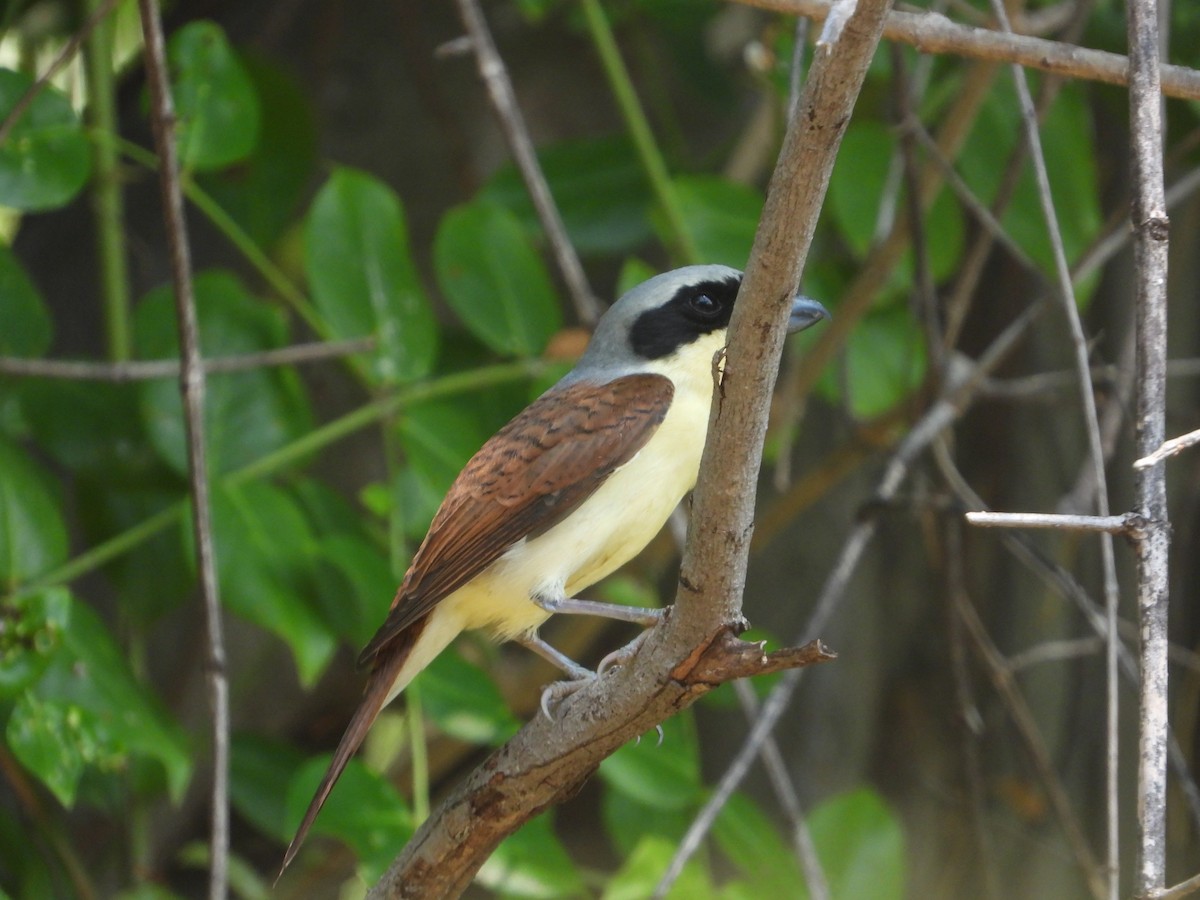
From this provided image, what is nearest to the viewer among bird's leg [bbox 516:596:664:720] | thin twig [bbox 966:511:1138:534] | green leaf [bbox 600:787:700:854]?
thin twig [bbox 966:511:1138:534]

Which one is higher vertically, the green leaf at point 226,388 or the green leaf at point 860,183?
the green leaf at point 860,183

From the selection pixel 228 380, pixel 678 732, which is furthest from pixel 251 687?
pixel 678 732

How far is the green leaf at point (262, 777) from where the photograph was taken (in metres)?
3.73

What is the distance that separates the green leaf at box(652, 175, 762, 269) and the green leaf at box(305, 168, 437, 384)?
804 millimetres

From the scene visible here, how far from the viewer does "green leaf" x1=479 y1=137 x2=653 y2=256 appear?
409 cm

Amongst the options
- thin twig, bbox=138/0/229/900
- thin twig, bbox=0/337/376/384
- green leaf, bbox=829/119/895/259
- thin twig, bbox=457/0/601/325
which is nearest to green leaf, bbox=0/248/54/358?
thin twig, bbox=0/337/376/384

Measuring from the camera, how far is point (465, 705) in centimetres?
321

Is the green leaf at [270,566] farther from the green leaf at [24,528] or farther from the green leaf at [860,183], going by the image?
the green leaf at [860,183]

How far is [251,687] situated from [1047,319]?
A: 281cm

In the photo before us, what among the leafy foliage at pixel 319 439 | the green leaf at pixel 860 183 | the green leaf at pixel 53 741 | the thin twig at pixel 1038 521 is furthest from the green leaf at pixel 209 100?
the thin twig at pixel 1038 521

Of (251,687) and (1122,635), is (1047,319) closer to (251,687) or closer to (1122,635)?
(1122,635)

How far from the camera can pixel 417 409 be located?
11.1 feet

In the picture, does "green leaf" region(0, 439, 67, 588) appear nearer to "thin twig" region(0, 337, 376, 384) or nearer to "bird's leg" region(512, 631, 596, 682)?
"thin twig" region(0, 337, 376, 384)

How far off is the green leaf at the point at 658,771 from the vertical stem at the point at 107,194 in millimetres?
1804
